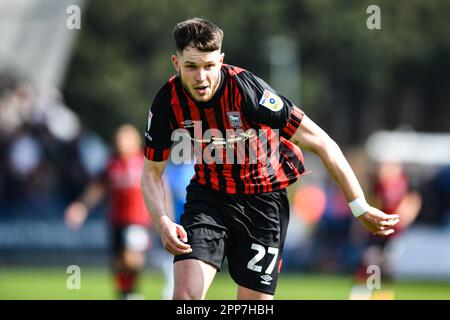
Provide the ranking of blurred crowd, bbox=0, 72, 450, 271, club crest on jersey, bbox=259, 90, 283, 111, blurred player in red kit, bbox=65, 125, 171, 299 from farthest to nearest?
1. blurred crowd, bbox=0, 72, 450, 271
2. blurred player in red kit, bbox=65, 125, 171, 299
3. club crest on jersey, bbox=259, 90, 283, 111

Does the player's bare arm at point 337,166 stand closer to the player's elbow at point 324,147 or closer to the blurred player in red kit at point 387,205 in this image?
the player's elbow at point 324,147

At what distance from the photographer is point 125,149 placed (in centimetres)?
1360

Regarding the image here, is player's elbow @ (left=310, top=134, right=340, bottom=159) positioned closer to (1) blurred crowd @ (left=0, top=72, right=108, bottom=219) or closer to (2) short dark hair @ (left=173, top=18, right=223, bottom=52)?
(2) short dark hair @ (left=173, top=18, right=223, bottom=52)

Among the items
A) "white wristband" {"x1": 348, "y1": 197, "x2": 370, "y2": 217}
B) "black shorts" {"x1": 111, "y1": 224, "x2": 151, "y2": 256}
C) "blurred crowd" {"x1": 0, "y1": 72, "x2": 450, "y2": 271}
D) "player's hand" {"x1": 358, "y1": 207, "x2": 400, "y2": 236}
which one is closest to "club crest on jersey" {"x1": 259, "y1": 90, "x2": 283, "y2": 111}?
"white wristband" {"x1": 348, "y1": 197, "x2": 370, "y2": 217}

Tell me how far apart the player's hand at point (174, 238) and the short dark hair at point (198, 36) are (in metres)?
1.16

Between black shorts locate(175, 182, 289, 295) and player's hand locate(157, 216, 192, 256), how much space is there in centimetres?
29

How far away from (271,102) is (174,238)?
1.12m

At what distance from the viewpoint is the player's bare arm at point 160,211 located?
262 inches

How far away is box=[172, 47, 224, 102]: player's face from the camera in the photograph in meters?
6.63

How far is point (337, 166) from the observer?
6.88 metres

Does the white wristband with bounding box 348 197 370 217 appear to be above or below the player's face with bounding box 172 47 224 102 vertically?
below

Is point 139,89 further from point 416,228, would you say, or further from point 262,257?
point 262,257

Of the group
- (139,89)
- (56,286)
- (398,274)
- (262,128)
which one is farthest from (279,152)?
(139,89)
